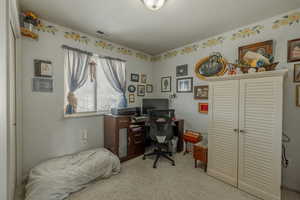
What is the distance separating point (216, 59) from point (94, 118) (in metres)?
2.85

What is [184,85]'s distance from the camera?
318 cm

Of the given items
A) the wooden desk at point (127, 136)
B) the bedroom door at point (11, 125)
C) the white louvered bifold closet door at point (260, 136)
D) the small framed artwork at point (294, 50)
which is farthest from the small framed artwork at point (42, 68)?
the small framed artwork at point (294, 50)

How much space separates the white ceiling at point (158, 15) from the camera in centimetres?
172

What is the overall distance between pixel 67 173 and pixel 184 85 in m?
2.83

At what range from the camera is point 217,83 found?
206cm

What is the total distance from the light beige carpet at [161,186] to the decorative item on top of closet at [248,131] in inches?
8.5

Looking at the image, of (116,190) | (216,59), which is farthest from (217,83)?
(116,190)

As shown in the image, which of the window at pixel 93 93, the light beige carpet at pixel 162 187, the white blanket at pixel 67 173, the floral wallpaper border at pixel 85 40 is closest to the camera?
the white blanket at pixel 67 173

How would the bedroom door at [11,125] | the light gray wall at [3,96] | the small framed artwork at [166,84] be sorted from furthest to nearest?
the small framed artwork at [166,84], the bedroom door at [11,125], the light gray wall at [3,96]

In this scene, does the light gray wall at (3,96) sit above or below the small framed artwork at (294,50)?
below

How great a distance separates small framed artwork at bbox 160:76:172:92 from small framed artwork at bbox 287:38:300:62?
2225 millimetres

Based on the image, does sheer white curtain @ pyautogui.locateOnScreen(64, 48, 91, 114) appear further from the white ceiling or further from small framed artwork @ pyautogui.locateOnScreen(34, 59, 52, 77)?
the white ceiling

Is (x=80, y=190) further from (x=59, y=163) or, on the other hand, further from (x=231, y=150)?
(x=231, y=150)

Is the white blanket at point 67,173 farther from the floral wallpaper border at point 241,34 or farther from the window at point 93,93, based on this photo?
the floral wallpaper border at point 241,34
